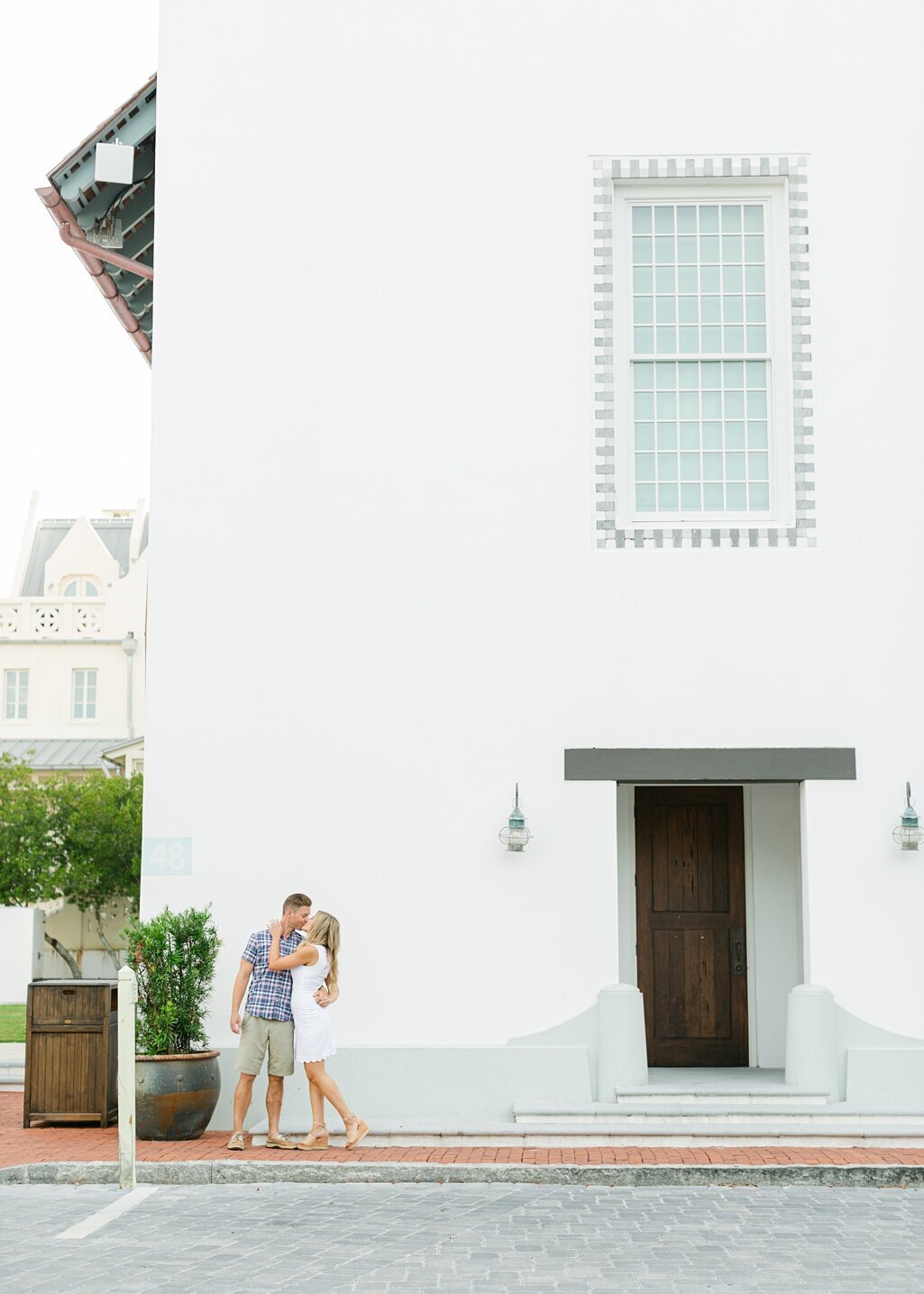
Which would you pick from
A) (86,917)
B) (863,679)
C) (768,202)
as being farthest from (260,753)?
(86,917)

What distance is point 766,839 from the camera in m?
12.4

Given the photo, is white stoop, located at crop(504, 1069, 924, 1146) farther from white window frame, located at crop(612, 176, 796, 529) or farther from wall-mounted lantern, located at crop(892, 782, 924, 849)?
white window frame, located at crop(612, 176, 796, 529)

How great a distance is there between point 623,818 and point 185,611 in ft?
12.5

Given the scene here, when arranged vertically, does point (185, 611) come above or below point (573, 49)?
below

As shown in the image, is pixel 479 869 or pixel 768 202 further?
pixel 768 202

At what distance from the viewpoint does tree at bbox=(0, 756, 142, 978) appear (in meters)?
28.6

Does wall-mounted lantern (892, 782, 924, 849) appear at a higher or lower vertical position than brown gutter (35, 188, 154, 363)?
lower

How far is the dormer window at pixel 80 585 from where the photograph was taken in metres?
51.9

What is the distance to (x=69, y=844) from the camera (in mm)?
29375

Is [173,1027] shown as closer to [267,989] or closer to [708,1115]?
[267,989]

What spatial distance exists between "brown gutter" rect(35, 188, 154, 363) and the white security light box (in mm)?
741

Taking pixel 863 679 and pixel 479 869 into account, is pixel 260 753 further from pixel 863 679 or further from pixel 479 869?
pixel 863 679

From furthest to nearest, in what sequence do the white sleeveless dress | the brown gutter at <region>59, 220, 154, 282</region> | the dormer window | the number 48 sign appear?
the dormer window → the brown gutter at <region>59, 220, 154, 282</region> → the number 48 sign → the white sleeveless dress

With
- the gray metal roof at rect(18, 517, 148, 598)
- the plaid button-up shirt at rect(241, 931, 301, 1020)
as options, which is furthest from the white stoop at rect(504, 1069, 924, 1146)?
the gray metal roof at rect(18, 517, 148, 598)
